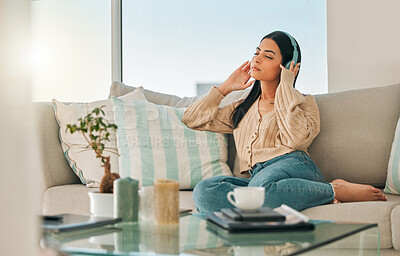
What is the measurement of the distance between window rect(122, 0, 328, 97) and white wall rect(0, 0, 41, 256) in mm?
2598

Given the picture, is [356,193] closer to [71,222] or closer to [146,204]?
[146,204]

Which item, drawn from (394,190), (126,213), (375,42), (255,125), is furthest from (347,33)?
(126,213)

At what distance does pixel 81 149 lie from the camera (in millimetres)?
2270

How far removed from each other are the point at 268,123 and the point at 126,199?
119cm

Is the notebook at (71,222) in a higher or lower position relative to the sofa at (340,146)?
lower

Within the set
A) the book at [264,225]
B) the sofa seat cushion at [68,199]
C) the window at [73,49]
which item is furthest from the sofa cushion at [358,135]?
the window at [73,49]

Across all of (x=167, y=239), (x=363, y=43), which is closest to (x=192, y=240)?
(x=167, y=239)

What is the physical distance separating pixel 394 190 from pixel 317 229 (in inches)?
38.9

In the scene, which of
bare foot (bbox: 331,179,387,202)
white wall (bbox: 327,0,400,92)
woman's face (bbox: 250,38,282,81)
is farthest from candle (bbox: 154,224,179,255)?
white wall (bbox: 327,0,400,92)

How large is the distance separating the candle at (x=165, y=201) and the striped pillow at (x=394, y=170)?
116cm

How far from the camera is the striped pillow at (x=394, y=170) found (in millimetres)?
2006

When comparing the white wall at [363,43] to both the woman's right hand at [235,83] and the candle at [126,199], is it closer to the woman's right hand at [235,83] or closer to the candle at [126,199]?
the woman's right hand at [235,83]

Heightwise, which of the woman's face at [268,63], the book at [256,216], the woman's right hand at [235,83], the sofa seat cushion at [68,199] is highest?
the woman's face at [268,63]

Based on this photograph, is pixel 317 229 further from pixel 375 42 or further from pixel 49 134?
pixel 375 42
